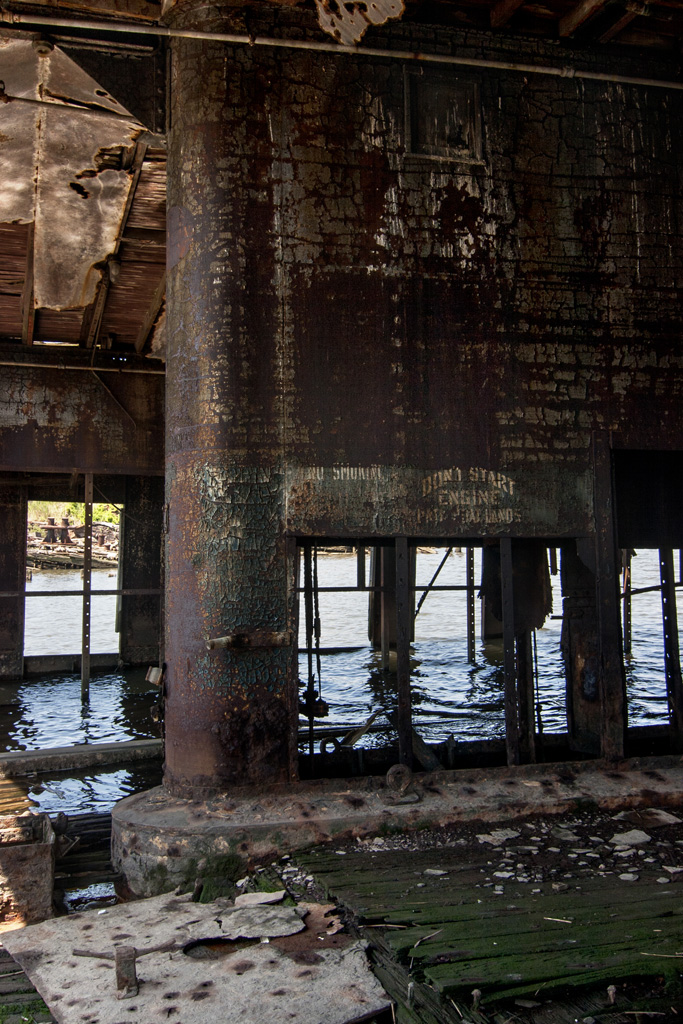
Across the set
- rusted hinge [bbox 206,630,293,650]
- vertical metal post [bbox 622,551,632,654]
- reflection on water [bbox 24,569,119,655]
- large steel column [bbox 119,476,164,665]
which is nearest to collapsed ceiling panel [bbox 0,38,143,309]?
rusted hinge [bbox 206,630,293,650]

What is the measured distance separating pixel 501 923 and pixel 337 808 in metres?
1.50

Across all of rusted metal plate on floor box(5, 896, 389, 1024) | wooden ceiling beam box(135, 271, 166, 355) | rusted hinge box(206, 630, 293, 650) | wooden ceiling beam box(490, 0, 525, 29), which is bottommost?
rusted metal plate on floor box(5, 896, 389, 1024)

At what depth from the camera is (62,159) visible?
721 centimetres

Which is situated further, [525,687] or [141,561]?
[141,561]

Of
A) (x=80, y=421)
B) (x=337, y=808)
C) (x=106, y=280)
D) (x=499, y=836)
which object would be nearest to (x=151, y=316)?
(x=106, y=280)

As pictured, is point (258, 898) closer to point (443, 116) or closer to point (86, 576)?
point (443, 116)

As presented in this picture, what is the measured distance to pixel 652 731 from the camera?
22.2 feet

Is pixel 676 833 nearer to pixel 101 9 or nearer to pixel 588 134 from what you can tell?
pixel 588 134

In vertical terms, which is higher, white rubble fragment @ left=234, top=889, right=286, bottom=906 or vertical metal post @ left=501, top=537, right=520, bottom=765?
vertical metal post @ left=501, top=537, right=520, bottom=765

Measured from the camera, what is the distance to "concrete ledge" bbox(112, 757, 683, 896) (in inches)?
192

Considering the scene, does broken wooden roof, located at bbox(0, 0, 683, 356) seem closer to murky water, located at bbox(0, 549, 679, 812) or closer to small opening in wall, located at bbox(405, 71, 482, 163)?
small opening in wall, located at bbox(405, 71, 482, 163)

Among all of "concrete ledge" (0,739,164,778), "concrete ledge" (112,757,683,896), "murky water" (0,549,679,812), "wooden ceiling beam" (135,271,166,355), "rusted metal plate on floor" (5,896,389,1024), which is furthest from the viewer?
"wooden ceiling beam" (135,271,166,355)

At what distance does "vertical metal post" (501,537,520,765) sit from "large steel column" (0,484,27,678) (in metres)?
10.7

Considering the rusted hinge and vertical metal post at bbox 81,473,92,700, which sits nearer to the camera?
the rusted hinge
